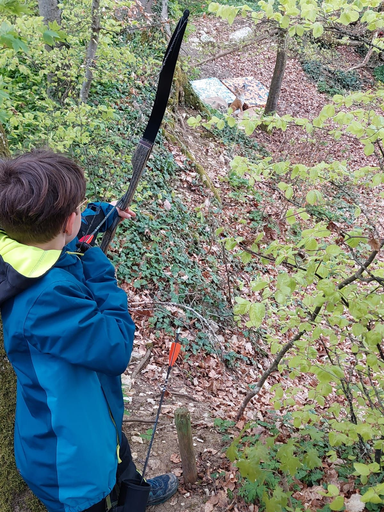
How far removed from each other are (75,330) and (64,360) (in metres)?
Result: 0.15

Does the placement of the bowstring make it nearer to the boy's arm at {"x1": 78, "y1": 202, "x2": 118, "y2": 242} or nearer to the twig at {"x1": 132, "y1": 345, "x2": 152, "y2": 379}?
the boy's arm at {"x1": 78, "y1": 202, "x2": 118, "y2": 242}

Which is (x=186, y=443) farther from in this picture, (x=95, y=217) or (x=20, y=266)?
(x=20, y=266)

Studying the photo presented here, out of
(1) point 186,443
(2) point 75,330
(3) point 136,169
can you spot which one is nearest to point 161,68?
(3) point 136,169

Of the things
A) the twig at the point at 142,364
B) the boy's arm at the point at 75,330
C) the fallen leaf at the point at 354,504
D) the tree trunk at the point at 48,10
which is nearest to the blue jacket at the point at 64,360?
the boy's arm at the point at 75,330

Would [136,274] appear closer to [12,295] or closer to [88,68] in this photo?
[88,68]

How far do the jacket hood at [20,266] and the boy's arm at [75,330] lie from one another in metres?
0.07

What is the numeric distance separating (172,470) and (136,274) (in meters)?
2.57

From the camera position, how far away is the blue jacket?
4.19ft

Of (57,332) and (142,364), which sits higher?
(57,332)

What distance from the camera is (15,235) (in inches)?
53.2

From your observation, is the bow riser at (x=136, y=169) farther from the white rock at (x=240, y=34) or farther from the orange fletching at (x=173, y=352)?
the white rock at (x=240, y=34)

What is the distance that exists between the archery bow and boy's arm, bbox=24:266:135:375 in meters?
0.60

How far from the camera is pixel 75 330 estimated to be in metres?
1.27

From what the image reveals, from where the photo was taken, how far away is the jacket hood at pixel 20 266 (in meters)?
1.26
